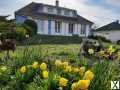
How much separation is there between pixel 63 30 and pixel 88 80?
173ft

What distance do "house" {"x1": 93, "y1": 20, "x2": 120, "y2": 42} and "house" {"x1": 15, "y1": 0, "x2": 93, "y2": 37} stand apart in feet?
34.7

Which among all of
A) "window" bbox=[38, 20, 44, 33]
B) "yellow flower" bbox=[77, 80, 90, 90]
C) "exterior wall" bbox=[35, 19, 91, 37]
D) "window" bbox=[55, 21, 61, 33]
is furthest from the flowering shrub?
"window" bbox=[55, 21, 61, 33]

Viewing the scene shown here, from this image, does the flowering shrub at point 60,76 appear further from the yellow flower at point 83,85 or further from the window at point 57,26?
the window at point 57,26

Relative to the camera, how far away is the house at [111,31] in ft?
236

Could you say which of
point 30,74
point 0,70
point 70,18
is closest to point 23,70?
point 30,74

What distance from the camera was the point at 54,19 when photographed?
55938 millimetres

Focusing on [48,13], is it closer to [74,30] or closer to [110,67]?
[74,30]

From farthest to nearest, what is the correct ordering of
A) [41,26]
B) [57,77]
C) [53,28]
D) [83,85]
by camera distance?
[53,28] < [41,26] < [57,77] < [83,85]

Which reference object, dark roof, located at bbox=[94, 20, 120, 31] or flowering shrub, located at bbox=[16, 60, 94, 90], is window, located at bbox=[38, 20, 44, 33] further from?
flowering shrub, located at bbox=[16, 60, 94, 90]

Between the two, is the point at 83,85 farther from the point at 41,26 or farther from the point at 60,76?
the point at 41,26

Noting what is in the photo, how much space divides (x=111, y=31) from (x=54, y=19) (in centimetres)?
2040

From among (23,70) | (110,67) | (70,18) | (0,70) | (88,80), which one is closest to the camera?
(88,80)

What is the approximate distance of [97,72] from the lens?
17.9ft

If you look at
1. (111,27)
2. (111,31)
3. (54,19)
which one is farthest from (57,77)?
(111,27)
